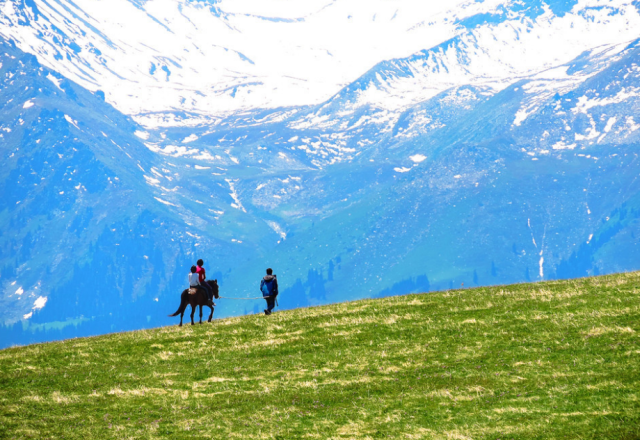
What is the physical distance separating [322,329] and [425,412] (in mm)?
12742

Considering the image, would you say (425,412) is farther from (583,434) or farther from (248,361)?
(248,361)

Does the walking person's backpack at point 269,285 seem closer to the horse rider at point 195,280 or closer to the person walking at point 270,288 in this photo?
the person walking at point 270,288

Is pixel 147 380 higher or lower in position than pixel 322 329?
lower

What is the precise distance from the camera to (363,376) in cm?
3012

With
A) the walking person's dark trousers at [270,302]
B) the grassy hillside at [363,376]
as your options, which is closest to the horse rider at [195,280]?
the grassy hillside at [363,376]

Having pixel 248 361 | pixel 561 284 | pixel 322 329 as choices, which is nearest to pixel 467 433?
pixel 248 361

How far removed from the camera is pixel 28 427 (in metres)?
25.7

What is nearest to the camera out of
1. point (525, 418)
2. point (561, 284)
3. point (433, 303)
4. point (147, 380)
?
point (525, 418)

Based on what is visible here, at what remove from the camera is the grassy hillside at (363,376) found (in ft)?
82.1

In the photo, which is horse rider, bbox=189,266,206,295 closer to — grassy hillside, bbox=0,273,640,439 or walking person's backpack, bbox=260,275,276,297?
grassy hillside, bbox=0,273,640,439

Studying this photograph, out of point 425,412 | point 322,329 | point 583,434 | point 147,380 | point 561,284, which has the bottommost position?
point 583,434

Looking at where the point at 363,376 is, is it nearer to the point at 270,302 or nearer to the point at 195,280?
the point at 195,280

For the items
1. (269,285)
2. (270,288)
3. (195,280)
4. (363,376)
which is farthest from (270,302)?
(363,376)

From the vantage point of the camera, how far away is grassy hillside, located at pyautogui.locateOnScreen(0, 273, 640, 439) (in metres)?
25.0
